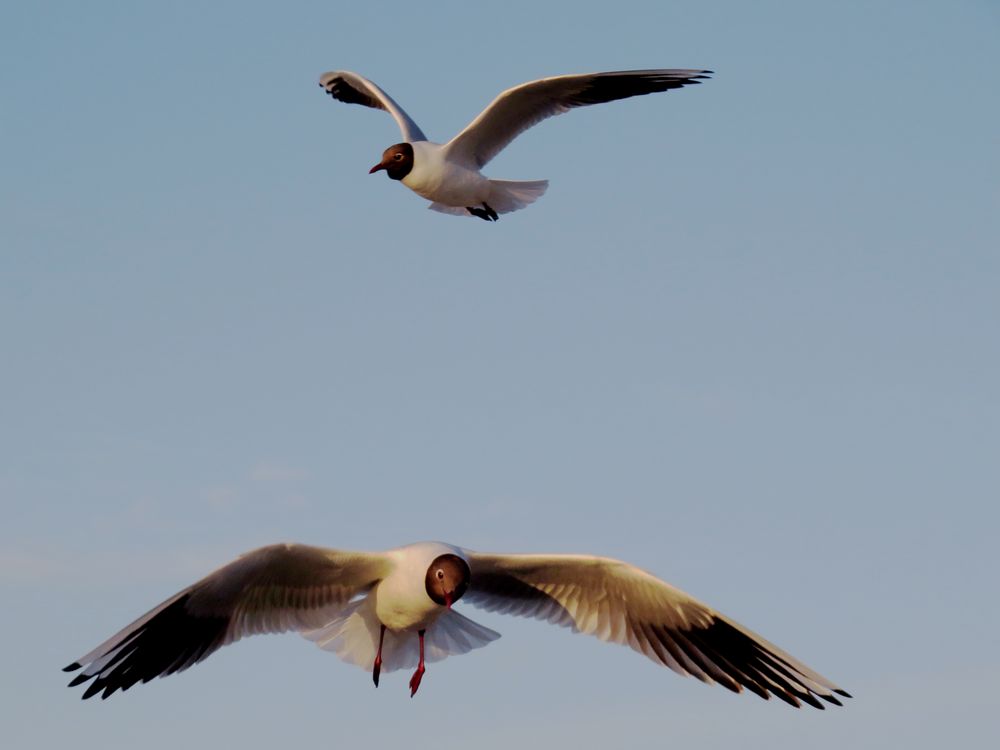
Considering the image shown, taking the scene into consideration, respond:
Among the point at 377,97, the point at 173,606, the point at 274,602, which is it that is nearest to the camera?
the point at 173,606

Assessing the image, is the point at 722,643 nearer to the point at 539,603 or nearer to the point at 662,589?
the point at 662,589

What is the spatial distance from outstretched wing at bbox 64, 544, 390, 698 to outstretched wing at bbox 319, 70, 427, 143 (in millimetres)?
5097

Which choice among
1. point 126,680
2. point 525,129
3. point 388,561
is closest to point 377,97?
point 525,129

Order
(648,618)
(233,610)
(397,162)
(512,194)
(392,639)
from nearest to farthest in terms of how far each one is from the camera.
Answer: (233,610) → (648,618) → (392,639) → (397,162) → (512,194)

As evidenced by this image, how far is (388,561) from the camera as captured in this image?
10430mm

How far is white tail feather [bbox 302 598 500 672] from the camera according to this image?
1078 cm

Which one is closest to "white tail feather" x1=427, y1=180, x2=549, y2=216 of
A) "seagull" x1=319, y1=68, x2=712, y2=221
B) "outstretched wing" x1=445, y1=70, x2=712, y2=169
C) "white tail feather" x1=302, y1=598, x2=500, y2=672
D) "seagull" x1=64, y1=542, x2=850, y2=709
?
"seagull" x1=319, y1=68, x2=712, y2=221

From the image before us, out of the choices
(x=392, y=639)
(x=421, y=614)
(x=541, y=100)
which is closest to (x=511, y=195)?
(x=541, y=100)

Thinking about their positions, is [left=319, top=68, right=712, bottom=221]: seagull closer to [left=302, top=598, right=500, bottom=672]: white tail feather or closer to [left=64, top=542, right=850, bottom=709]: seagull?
[left=64, top=542, right=850, bottom=709]: seagull

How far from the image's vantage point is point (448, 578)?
1008 cm

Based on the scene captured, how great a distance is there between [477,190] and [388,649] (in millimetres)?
4411

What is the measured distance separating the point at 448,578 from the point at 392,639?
3.39ft

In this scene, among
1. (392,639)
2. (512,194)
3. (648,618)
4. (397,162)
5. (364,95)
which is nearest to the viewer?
(648,618)

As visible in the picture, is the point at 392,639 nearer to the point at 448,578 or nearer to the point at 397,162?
the point at 448,578
